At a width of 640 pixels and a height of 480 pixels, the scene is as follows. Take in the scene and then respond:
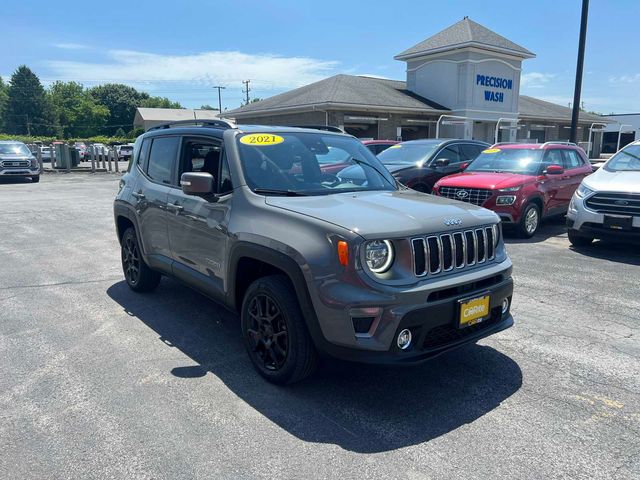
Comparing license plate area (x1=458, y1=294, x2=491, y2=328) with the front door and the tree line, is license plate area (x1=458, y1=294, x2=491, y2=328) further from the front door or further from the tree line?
the tree line

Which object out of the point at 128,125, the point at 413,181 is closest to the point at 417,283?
the point at 413,181

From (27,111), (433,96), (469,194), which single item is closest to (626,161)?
(469,194)

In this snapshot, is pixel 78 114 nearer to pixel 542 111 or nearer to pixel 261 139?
pixel 542 111

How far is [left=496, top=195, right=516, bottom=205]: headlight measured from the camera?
8992mm

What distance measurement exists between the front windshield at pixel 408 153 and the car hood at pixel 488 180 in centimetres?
161

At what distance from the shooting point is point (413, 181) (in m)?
10.8

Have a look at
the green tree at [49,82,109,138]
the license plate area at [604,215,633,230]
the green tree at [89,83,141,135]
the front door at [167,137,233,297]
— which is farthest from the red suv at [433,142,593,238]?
the green tree at [89,83,141,135]

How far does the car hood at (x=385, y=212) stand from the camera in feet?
10.7

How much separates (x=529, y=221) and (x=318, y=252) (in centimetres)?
729

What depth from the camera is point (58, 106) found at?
95.1 metres

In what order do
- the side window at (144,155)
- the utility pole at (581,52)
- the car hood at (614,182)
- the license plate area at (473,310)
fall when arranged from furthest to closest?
the utility pole at (581,52)
the car hood at (614,182)
the side window at (144,155)
the license plate area at (473,310)

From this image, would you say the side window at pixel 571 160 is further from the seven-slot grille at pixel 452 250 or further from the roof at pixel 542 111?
the roof at pixel 542 111

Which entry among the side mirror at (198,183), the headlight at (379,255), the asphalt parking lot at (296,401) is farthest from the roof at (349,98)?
the headlight at (379,255)

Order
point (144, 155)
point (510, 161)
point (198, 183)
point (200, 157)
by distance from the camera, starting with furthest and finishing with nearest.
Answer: point (510, 161) < point (144, 155) < point (200, 157) < point (198, 183)
